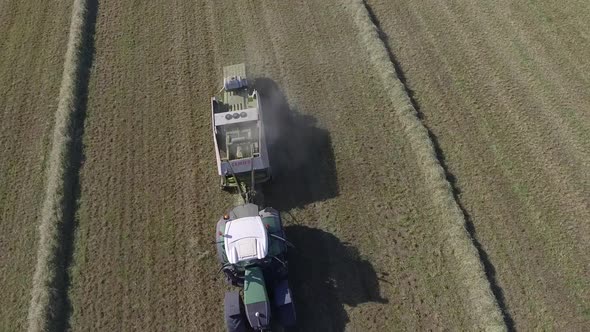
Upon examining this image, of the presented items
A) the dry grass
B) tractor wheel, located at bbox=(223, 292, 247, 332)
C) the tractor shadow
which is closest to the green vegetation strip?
the dry grass

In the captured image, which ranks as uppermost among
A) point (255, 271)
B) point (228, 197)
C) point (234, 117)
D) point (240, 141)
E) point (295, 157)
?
point (234, 117)

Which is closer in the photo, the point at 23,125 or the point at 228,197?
the point at 228,197

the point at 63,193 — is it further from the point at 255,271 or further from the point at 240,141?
the point at 255,271

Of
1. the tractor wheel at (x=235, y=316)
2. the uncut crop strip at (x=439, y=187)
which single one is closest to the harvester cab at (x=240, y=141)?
the tractor wheel at (x=235, y=316)

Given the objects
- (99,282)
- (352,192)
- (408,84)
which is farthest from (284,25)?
(99,282)

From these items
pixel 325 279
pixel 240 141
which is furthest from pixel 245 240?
pixel 240 141
